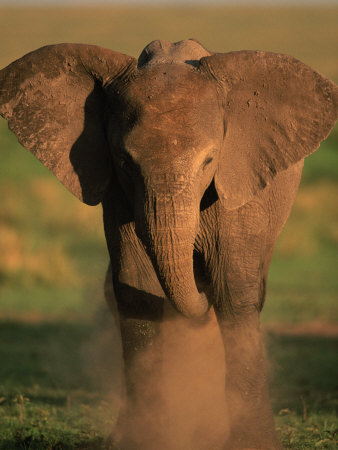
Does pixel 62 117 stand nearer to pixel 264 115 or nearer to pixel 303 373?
pixel 264 115

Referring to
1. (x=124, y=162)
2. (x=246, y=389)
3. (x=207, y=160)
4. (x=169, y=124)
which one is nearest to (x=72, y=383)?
(x=246, y=389)

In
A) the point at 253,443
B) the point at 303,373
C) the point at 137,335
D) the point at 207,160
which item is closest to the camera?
the point at 207,160

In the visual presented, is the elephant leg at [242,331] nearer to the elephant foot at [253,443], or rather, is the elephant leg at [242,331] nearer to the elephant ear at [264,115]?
the elephant foot at [253,443]

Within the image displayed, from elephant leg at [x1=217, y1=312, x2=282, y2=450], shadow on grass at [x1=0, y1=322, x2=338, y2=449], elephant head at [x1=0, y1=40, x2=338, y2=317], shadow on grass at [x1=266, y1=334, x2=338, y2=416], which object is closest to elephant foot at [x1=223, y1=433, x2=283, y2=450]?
elephant leg at [x1=217, y1=312, x2=282, y2=450]

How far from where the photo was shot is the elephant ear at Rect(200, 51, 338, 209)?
454 cm

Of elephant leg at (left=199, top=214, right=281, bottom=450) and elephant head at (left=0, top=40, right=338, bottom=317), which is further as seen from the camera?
elephant leg at (left=199, top=214, right=281, bottom=450)

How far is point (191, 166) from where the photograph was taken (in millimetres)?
4129

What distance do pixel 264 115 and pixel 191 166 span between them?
30.1 inches

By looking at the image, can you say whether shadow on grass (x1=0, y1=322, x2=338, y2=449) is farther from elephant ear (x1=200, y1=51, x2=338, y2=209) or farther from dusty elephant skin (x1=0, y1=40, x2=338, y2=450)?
elephant ear (x1=200, y1=51, x2=338, y2=209)

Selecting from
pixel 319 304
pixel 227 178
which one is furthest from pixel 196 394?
pixel 319 304

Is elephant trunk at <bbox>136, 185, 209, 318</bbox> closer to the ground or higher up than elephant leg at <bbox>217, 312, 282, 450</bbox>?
higher up

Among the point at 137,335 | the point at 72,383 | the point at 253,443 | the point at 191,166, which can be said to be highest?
the point at 191,166

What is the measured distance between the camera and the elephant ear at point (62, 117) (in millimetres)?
4730

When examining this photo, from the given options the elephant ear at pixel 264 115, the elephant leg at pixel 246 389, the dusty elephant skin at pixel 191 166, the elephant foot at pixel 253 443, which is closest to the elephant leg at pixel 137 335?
the dusty elephant skin at pixel 191 166
